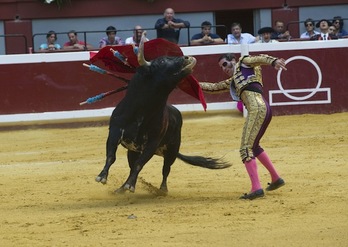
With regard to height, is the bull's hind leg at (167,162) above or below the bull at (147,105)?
below

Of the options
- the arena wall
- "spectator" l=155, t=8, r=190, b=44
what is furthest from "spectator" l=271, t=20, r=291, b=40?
"spectator" l=155, t=8, r=190, b=44

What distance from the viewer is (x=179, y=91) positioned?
14.7 metres

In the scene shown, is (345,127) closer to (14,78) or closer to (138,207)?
(14,78)

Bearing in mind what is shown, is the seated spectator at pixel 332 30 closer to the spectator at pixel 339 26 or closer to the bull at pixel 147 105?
the spectator at pixel 339 26

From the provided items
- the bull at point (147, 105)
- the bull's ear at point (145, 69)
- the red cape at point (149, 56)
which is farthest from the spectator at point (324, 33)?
the bull's ear at point (145, 69)

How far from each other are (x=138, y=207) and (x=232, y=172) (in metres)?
2.45

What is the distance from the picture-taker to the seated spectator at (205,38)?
50.5ft

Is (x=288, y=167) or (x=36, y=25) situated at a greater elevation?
(x=36, y=25)

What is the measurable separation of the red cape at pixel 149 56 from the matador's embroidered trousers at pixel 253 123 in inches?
23.5

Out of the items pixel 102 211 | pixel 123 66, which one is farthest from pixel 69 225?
pixel 123 66

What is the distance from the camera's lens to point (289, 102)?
14.8 meters

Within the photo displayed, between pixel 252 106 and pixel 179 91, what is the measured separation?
6403mm

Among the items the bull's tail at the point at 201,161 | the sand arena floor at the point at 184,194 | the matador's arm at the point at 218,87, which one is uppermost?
the matador's arm at the point at 218,87

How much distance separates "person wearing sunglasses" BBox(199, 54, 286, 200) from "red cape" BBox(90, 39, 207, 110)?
420 mm
